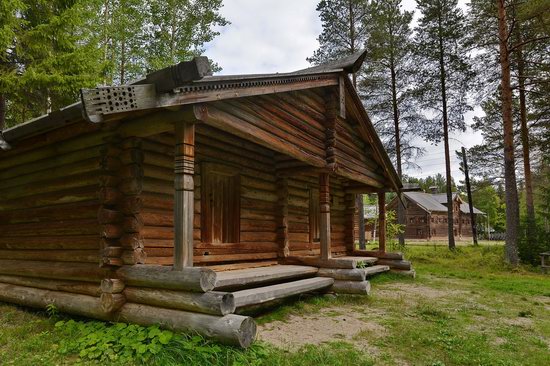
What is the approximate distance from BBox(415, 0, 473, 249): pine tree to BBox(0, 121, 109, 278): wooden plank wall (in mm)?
21378

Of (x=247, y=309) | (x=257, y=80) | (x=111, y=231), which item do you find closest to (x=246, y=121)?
(x=257, y=80)

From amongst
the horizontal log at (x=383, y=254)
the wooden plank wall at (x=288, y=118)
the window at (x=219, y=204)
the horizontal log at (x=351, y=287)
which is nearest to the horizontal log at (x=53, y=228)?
the window at (x=219, y=204)

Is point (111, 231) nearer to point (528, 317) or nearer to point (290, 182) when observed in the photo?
point (290, 182)

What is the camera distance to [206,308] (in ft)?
16.3

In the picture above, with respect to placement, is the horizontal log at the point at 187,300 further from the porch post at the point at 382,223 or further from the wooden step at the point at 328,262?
the porch post at the point at 382,223

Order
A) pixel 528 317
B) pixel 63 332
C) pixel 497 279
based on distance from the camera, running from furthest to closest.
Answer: pixel 497 279
pixel 528 317
pixel 63 332

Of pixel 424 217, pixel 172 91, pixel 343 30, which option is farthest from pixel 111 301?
pixel 424 217

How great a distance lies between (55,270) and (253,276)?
3.50 metres

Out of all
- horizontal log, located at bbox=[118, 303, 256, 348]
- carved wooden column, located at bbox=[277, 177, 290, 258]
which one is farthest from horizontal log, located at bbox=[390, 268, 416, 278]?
horizontal log, located at bbox=[118, 303, 256, 348]

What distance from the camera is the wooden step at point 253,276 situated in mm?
6547

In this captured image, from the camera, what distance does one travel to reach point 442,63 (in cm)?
2386

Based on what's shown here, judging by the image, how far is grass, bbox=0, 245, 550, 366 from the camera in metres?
4.89

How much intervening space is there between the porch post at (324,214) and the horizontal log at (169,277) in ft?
16.3

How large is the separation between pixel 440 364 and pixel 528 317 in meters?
4.35
